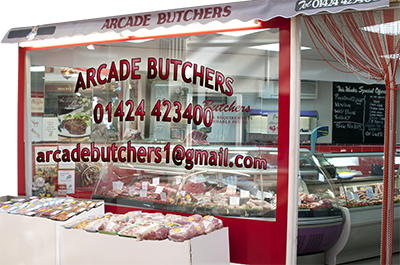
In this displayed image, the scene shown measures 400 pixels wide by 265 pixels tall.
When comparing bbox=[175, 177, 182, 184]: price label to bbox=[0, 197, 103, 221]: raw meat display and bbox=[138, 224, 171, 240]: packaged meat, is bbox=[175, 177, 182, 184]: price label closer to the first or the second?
bbox=[0, 197, 103, 221]: raw meat display

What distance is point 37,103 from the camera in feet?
15.8

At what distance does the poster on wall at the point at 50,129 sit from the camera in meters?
4.79

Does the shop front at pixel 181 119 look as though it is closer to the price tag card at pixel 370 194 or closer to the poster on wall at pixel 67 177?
the poster on wall at pixel 67 177

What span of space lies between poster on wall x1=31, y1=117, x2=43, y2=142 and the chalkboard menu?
827cm

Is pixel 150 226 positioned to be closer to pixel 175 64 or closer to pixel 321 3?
pixel 175 64

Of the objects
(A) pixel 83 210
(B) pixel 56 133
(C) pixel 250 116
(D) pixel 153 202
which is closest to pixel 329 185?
(C) pixel 250 116

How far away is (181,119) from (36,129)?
2246 millimetres

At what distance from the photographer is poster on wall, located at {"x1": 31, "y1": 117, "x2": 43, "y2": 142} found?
4766 millimetres

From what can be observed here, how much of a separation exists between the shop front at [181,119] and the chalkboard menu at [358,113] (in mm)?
5892

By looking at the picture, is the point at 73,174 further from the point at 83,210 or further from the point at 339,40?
the point at 339,40

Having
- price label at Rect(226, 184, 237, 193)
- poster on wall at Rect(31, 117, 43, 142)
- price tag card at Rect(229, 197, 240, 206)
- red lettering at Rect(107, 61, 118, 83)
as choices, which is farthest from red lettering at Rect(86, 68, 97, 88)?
price tag card at Rect(229, 197, 240, 206)

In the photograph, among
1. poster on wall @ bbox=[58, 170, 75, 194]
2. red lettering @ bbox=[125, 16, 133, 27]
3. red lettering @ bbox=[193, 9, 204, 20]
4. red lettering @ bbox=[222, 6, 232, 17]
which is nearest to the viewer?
red lettering @ bbox=[222, 6, 232, 17]

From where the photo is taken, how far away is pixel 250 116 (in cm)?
393

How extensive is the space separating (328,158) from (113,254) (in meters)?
3.59
